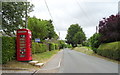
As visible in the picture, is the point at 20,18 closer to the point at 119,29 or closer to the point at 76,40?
the point at 119,29

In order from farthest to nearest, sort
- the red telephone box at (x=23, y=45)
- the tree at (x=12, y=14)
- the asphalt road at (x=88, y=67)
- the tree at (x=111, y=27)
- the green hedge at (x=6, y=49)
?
1. the tree at (x=111, y=27)
2. the tree at (x=12, y=14)
3. the red telephone box at (x=23, y=45)
4. the green hedge at (x=6, y=49)
5. the asphalt road at (x=88, y=67)

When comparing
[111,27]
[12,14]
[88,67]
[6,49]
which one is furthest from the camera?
[111,27]

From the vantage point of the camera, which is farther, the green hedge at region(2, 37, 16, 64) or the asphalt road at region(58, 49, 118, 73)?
the green hedge at region(2, 37, 16, 64)

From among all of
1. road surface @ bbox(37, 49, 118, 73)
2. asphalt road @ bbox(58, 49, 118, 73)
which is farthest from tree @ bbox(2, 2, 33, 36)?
asphalt road @ bbox(58, 49, 118, 73)

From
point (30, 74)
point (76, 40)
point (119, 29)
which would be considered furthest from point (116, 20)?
point (76, 40)

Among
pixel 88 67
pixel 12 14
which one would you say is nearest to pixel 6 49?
pixel 12 14

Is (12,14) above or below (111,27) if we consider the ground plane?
above

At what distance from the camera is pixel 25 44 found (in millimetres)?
12258

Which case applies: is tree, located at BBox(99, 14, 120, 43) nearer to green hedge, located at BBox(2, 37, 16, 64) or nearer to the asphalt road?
the asphalt road

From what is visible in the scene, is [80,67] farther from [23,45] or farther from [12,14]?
[12,14]

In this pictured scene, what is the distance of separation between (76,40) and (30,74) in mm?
67175

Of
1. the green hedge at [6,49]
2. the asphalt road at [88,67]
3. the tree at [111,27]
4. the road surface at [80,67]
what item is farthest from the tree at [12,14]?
the tree at [111,27]

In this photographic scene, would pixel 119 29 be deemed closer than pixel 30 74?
No

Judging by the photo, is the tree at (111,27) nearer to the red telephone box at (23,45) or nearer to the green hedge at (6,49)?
the red telephone box at (23,45)
